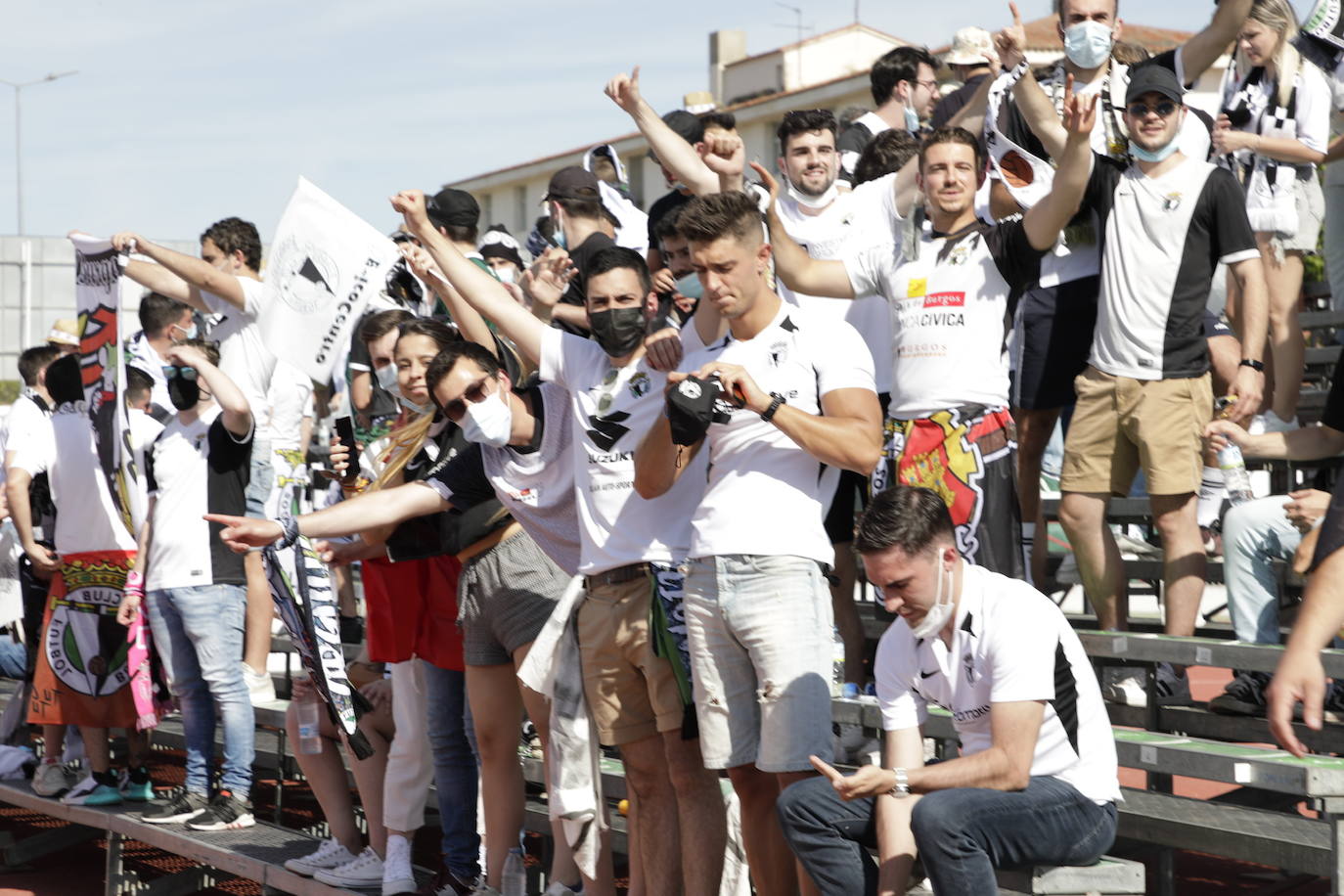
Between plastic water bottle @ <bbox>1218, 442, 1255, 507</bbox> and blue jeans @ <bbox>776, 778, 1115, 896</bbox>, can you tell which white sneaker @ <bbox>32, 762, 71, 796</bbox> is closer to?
blue jeans @ <bbox>776, 778, 1115, 896</bbox>

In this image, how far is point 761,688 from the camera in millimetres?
4242

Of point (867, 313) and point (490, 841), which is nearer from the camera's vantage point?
point (490, 841)

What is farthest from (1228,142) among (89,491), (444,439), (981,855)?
(89,491)

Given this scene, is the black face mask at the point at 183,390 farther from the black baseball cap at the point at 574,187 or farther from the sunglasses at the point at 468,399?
the sunglasses at the point at 468,399

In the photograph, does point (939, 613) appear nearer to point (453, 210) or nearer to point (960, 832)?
point (960, 832)

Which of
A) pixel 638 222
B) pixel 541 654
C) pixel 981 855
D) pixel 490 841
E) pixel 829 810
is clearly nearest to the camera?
pixel 981 855

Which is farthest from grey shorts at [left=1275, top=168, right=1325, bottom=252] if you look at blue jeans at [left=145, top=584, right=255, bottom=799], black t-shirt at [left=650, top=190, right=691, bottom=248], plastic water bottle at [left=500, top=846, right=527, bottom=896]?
blue jeans at [left=145, top=584, right=255, bottom=799]

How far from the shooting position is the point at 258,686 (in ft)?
26.0

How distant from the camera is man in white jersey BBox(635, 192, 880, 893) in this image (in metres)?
4.21

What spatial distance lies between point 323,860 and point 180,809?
49.9 inches

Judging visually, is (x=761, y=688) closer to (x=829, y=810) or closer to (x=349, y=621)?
(x=829, y=810)

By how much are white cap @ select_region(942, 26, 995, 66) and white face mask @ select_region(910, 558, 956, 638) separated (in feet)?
15.4

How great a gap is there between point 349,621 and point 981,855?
5461 millimetres

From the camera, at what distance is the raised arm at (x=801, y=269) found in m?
5.27
